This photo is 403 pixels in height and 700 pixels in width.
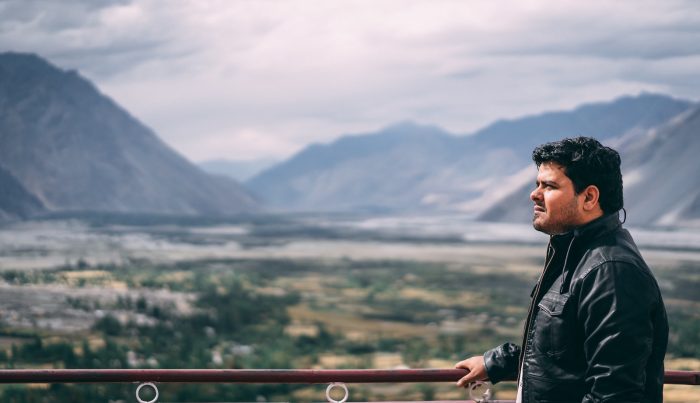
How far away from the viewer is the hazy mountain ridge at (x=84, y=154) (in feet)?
436

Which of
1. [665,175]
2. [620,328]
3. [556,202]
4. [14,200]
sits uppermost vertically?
[665,175]

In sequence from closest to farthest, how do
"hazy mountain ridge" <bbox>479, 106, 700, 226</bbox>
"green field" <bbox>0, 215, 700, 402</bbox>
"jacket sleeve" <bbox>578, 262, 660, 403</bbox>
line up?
"jacket sleeve" <bbox>578, 262, 660, 403</bbox>
"green field" <bbox>0, 215, 700, 402</bbox>
"hazy mountain ridge" <bbox>479, 106, 700, 226</bbox>

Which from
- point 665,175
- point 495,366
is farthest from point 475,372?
point 665,175

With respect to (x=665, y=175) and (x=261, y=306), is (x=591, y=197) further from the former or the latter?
(x=665, y=175)

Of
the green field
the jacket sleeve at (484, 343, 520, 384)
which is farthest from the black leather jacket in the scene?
the green field

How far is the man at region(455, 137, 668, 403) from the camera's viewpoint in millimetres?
1909

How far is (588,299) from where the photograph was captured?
76.6 inches

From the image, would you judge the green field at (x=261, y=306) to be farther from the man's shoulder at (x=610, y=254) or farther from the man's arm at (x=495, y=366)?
the man's shoulder at (x=610, y=254)

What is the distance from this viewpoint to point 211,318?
68.1 m

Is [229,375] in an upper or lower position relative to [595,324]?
lower

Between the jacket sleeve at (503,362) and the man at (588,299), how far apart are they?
0.63ft

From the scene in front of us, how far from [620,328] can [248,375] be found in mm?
1233

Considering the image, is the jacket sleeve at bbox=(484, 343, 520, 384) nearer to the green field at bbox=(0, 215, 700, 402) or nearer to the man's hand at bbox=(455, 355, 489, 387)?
the man's hand at bbox=(455, 355, 489, 387)

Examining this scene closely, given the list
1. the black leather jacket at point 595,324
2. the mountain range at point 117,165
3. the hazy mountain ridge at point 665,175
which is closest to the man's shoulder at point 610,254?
the black leather jacket at point 595,324
